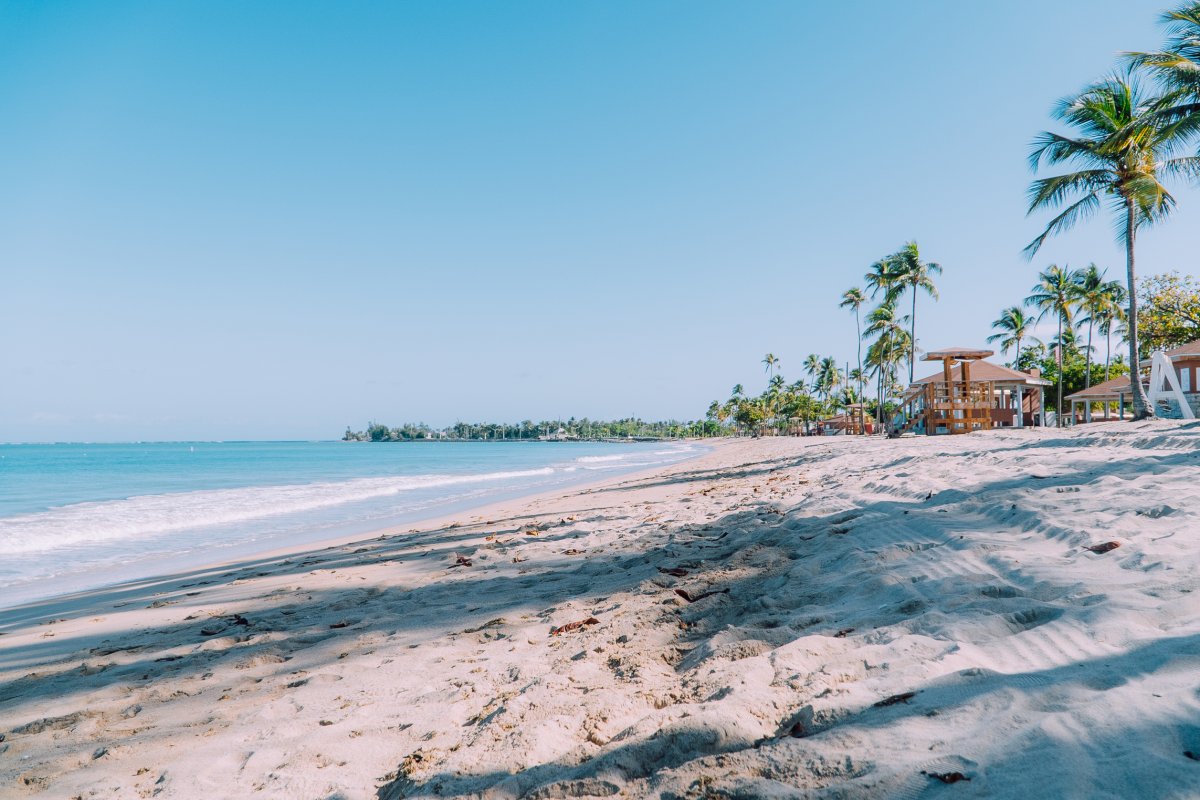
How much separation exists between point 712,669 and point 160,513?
17268 mm

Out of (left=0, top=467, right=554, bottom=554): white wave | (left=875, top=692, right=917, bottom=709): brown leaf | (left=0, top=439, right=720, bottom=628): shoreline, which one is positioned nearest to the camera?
(left=875, top=692, right=917, bottom=709): brown leaf

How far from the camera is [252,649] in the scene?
164 inches

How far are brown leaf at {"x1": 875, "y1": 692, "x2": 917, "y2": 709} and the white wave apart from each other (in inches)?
553

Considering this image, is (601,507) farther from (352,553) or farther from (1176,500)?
(1176,500)

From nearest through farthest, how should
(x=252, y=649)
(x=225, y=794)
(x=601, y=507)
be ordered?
(x=225, y=794) → (x=252, y=649) → (x=601, y=507)

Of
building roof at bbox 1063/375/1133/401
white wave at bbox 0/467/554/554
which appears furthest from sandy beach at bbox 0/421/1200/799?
building roof at bbox 1063/375/1133/401

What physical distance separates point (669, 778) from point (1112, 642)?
5.31ft

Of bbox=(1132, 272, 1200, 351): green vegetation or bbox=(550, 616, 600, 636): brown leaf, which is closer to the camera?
bbox=(550, 616, 600, 636): brown leaf

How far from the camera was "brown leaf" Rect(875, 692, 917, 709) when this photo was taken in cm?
198

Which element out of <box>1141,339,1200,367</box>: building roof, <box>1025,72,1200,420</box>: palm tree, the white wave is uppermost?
<box>1025,72,1200,420</box>: palm tree

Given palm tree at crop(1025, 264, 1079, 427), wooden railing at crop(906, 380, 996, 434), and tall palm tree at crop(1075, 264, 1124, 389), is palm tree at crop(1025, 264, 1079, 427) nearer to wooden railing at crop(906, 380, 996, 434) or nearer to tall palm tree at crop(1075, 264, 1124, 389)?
tall palm tree at crop(1075, 264, 1124, 389)

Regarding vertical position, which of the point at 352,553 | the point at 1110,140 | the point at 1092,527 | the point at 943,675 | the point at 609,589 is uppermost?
the point at 1110,140

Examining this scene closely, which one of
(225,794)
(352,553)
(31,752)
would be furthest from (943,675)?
(352,553)

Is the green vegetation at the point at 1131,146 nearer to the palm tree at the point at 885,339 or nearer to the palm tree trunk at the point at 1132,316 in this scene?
the palm tree trunk at the point at 1132,316
